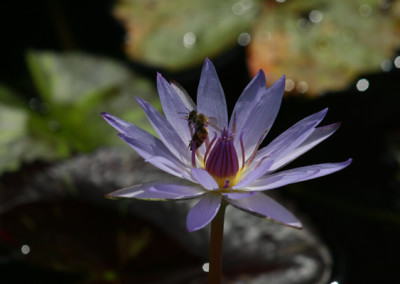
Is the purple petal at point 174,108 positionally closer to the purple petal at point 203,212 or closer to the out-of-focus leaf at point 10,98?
the purple petal at point 203,212

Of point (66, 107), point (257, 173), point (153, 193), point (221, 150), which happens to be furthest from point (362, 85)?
point (153, 193)

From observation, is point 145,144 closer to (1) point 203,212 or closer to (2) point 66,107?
(1) point 203,212

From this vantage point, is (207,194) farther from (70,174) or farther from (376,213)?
(376,213)

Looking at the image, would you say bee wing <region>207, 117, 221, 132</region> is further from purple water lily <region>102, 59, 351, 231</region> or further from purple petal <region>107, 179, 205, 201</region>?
purple petal <region>107, 179, 205, 201</region>

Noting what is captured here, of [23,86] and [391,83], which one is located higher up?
[23,86]

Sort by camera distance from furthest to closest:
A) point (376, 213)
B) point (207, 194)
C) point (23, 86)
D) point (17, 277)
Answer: point (23, 86) → point (376, 213) → point (17, 277) → point (207, 194)

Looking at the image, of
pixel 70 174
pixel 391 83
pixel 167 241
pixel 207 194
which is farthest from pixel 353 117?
pixel 207 194

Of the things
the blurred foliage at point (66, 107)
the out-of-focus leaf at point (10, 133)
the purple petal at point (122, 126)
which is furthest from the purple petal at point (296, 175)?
the out-of-focus leaf at point (10, 133)

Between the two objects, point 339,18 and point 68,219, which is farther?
point 339,18
